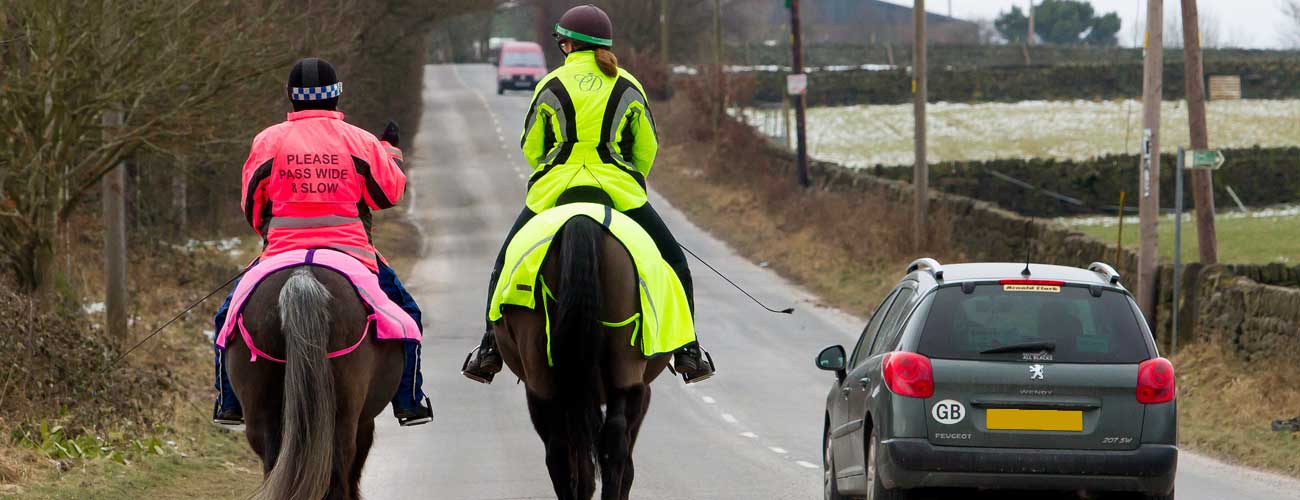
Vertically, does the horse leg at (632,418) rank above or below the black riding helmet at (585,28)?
below

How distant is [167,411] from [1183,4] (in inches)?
562

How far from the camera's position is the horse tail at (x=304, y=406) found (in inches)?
281

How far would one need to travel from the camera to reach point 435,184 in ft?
162

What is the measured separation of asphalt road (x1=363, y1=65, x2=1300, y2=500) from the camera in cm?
1281

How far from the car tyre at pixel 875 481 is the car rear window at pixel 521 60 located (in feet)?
227

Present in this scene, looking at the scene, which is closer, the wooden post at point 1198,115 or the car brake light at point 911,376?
the car brake light at point 911,376

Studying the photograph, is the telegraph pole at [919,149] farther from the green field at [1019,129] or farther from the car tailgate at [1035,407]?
the car tailgate at [1035,407]

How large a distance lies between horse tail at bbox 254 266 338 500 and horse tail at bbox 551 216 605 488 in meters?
1.43

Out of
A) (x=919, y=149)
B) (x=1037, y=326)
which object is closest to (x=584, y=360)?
(x=1037, y=326)

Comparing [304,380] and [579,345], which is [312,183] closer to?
[304,380]

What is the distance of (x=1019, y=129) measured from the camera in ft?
200

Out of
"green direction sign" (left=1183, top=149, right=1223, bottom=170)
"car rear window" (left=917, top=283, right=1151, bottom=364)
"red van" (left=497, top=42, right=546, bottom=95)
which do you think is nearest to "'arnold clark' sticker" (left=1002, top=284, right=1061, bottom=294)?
"car rear window" (left=917, top=283, right=1151, bottom=364)

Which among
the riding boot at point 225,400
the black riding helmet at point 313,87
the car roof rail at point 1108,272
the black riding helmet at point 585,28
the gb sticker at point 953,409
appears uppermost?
the black riding helmet at point 585,28

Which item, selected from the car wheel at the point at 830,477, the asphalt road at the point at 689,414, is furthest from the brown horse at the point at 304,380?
the asphalt road at the point at 689,414
